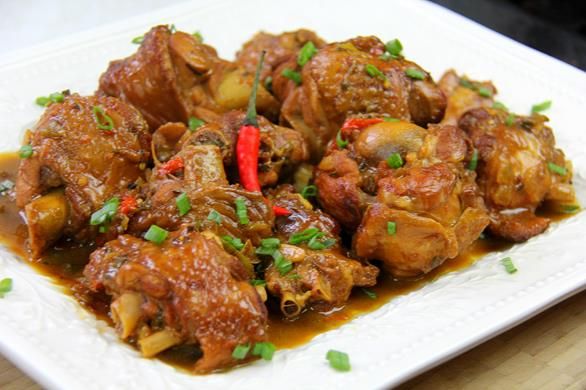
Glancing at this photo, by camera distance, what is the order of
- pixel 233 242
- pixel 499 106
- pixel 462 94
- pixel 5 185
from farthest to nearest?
pixel 462 94, pixel 499 106, pixel 5 185, pixel 233 242

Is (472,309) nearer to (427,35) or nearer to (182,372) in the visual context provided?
(182,372)

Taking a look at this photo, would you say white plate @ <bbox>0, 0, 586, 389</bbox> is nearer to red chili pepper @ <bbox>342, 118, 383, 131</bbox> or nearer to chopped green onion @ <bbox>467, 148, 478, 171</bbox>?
chopped green onion @ <bbox>467, 148, 478, 171</bbox>

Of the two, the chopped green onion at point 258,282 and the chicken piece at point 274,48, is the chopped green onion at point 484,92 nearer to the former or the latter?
the chicken piece at point 274,48

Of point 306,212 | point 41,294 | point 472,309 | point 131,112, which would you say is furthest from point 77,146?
point 472,309

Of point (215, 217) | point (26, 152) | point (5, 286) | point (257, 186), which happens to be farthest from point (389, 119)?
point (5, 286)

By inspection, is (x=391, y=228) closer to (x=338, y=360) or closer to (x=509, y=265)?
(x=509, y=265)
